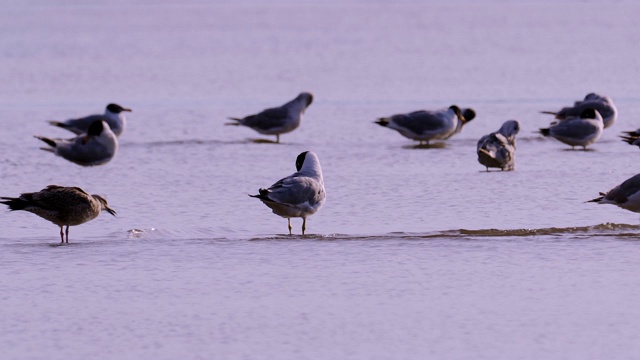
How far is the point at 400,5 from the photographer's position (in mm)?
81312

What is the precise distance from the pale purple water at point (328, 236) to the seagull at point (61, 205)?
0.21 metres

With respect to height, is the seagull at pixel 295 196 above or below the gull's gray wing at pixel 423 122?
below

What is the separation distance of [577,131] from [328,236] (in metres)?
7.92

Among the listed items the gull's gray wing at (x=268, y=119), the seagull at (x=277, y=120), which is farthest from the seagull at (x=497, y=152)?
the gull's gray wing at (x=268, y=119)

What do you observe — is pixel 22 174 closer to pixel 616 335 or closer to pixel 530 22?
pixel 616 335

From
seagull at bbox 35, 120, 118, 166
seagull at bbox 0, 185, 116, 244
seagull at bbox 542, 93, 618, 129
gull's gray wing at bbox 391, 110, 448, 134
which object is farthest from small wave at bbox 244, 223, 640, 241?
seagull at bbox 542, 93, 618, 129

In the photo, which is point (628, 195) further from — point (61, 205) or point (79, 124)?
point (79, 124)

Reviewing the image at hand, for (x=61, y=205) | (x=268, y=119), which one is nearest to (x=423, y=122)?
(x=268, y=119)

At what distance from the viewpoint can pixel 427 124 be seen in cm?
1811

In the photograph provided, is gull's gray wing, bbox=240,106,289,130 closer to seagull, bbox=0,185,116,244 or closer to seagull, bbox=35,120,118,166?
seagull, bbox=35,120,118,166

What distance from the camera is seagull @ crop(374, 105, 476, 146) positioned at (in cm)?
1811

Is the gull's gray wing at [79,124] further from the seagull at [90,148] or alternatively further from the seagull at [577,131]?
the seagull at [577,131]

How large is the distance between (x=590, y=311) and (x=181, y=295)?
266 centimetres

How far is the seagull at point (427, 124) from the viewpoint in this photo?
59.4ft
